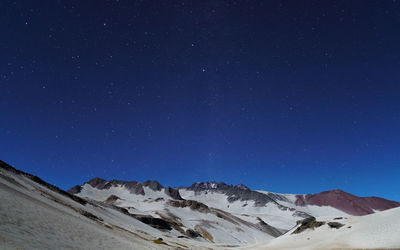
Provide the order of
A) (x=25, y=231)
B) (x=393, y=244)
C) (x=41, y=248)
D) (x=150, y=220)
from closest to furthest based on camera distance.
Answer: (x=41, y=248) < (x=25, y=231) < (x=393, y=244) < (x=150, y=220)

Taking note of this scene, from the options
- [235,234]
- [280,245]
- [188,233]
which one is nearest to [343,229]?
[280,245]

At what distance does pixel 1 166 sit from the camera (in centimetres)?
4878

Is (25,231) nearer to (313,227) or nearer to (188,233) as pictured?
(313,227)

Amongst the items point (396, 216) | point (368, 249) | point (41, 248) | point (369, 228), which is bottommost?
point (41, 248)

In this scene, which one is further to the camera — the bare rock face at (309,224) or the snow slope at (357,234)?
the bare rock face at (309,224)

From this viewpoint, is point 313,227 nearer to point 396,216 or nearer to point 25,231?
point 396,216

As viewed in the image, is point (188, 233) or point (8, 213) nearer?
point (8, 213)

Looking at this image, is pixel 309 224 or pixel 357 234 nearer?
pixel 357 234

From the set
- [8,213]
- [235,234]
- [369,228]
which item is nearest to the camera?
[8,213]

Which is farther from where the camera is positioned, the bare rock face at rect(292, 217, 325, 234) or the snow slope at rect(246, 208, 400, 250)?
the bare rock face at rect(292, 217, 325, 234)

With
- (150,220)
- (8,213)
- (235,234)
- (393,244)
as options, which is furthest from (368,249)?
(235,234)

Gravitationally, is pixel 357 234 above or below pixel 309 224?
below

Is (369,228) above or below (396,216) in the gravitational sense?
below

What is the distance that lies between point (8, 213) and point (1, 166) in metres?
41.4
